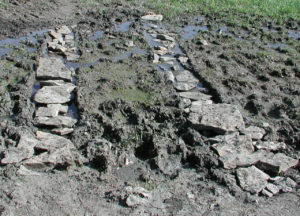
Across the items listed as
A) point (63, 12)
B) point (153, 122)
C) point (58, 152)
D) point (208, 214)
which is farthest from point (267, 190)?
point (63, 12)

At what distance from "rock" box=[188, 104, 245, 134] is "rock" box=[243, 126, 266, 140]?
0.38 ft

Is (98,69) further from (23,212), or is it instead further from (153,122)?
(23,212)

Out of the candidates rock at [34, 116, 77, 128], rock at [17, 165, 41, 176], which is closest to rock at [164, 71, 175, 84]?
rock at [34, 116, 77, 128]

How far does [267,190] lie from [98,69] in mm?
4945

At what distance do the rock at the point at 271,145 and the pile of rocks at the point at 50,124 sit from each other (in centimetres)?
305

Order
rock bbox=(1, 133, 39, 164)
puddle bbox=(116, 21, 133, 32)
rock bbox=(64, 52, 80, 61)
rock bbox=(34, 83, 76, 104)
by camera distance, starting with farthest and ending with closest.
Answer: puddle bbox=(116, 21, 133, 32)
rock bbox=(64, 52, 80, 61)
rock bbox=(34, 83, 76, 104)
rock bbox=(1, 133, 39, 164)

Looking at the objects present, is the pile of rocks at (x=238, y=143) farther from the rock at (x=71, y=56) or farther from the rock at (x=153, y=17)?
the rock at (x=153, y=17)

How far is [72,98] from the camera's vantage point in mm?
7125

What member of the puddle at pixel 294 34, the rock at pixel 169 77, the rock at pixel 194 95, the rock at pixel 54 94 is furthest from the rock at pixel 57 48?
the puddle at pixel 294 34

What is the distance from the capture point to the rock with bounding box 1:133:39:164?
503cm

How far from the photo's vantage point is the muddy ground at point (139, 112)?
457cm

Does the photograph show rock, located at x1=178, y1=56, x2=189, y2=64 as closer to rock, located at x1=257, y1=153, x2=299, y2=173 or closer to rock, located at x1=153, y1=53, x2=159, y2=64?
rock, located at x1=153, y1=53, x2=159, y2=64

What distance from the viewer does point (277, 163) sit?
538 centimetres

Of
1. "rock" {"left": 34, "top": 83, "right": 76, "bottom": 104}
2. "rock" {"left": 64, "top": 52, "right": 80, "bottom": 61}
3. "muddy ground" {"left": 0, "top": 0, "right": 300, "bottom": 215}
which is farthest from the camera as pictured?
"rock" {"left": 64, "top": 52, "right": 80, "bottom": 61}
